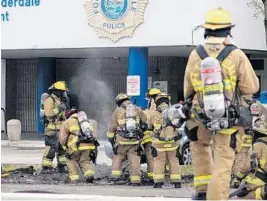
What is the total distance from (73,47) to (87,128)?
11.3 metres

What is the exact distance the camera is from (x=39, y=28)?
81.1 feet

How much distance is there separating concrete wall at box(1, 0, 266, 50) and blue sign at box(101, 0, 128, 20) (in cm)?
70

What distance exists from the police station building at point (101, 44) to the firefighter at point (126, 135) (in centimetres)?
899

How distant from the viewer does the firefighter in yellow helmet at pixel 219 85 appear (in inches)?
247

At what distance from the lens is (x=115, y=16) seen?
77.8 ft

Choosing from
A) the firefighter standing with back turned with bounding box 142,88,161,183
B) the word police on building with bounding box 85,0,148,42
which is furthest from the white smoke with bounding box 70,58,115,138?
the firefighter standing with back turned with bounding box 142,88,161,183

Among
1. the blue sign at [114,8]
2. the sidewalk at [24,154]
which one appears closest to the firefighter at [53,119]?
the sidewalk at [24,154]

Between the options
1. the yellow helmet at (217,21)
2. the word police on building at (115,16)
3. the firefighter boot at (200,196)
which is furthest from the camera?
the word police on building at (115,16)

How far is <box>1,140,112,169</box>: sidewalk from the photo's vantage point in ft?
57.1

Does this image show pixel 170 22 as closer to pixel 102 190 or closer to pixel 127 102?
pixel 127 102

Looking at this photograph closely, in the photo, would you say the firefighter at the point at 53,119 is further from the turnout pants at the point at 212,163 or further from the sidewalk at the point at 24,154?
the turnout pants at the point at 212,163

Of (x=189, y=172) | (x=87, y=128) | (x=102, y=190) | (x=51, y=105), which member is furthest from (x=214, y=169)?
(x=51, y=105)

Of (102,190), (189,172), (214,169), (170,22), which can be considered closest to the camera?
(214,169)

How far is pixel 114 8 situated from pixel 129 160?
11079 mm
